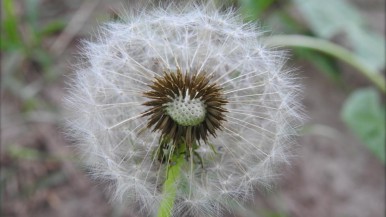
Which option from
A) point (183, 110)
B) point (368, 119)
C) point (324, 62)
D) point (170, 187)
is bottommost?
point (170, 187)

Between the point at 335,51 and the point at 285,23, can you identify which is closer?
the point at 335,51

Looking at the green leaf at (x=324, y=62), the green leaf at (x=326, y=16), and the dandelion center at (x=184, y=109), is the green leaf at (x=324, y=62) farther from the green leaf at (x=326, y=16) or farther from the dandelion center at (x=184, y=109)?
the dandelion center at (x=184, y=109)

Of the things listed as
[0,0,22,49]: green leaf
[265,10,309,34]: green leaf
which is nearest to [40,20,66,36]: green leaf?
[0,0,22,49]: green leaf

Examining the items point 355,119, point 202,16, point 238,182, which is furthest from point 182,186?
point 355,119

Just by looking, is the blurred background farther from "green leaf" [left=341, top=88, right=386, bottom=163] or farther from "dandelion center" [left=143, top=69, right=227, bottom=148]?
"dandelion center" [left=143, top=69, right=227, bottom=148]

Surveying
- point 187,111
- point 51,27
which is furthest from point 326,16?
point 187,111

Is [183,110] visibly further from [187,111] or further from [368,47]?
[368,47]

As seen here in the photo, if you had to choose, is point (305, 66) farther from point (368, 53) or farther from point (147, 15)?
point (147, 15)
